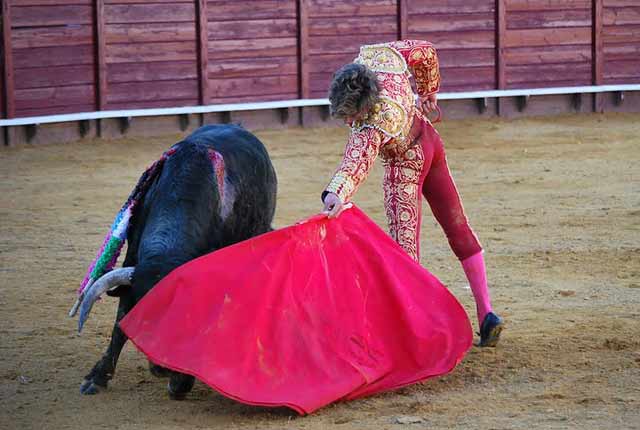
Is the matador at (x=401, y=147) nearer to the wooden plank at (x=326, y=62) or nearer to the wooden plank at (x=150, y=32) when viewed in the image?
the wooden plank at (x=150, y=32)

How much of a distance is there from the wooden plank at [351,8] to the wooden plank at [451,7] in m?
0.19

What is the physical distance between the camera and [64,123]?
31.2ft

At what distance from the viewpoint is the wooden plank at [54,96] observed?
9.31m

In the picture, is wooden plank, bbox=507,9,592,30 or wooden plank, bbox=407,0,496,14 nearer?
wooden plank, bbox=407,0,496,14

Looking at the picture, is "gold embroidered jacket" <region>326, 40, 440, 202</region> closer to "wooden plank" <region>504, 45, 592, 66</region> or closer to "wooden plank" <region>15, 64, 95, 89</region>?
"wooden plank" <region>15, 64, 95, 89</region>

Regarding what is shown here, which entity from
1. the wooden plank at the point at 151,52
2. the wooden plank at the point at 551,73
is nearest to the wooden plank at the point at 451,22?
the wooden plank at the point at 551,73

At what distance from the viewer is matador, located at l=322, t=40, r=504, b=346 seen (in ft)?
11.7

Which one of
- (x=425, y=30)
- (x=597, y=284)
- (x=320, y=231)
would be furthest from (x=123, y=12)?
(x=320, y=231)

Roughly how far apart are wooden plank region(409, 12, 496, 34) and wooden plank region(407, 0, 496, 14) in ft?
0.12

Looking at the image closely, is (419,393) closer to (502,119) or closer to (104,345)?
(104,345)

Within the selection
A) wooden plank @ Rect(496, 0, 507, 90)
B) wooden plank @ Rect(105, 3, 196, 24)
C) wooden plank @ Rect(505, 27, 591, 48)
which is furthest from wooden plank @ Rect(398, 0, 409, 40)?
wooden plank @ Rect(105, 3, 196, 24)

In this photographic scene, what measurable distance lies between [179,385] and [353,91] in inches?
39.1

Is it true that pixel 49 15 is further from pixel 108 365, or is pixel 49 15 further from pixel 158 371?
pixel 108 365

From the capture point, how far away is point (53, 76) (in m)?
9.46
